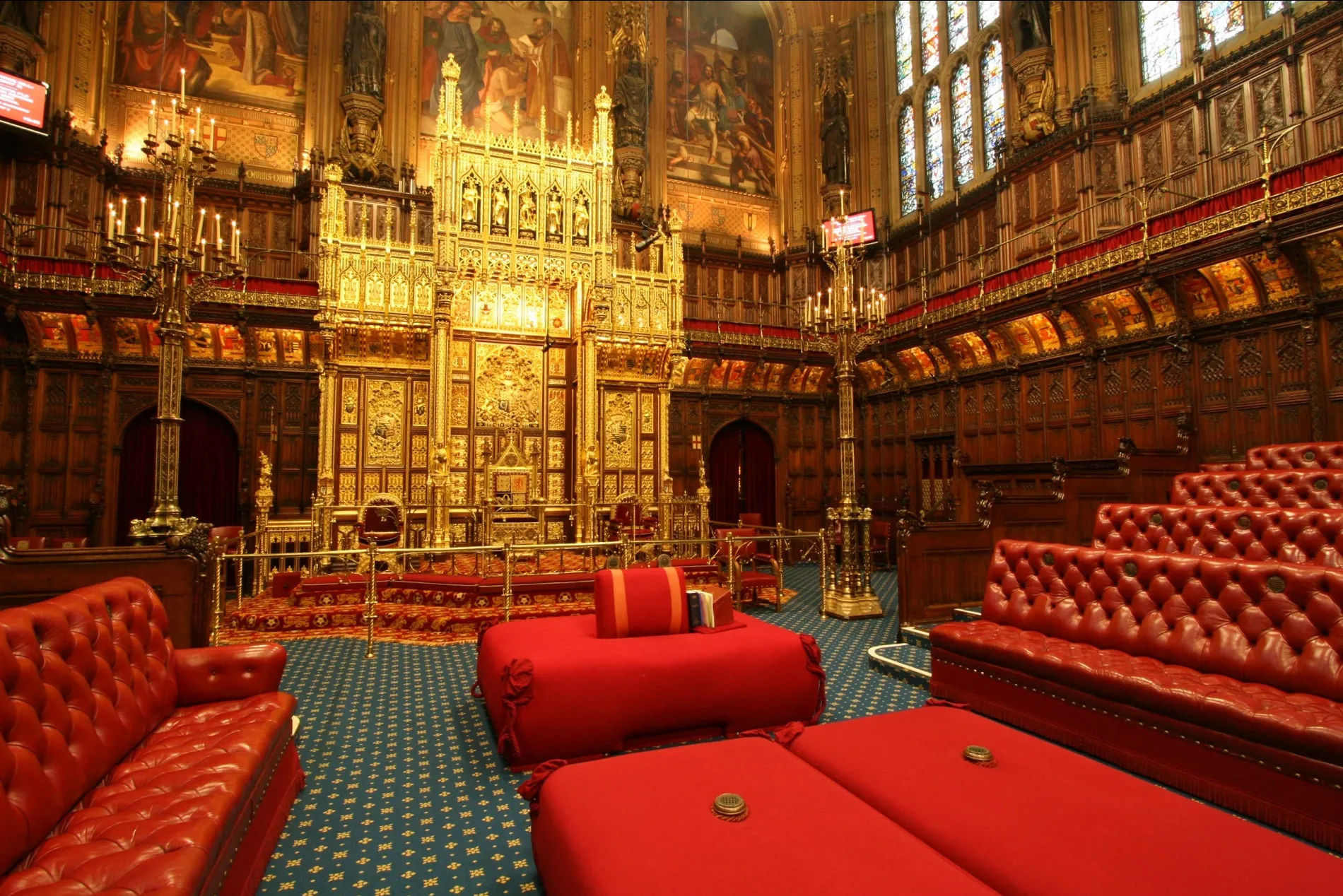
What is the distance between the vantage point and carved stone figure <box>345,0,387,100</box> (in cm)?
1462

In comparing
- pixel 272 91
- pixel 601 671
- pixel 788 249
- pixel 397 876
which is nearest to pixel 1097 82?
pixel 788 249

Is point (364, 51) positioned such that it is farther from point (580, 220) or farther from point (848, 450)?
point (848, 450)

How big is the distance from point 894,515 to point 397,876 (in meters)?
13.7

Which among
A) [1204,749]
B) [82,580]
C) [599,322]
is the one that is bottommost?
[1204,749]

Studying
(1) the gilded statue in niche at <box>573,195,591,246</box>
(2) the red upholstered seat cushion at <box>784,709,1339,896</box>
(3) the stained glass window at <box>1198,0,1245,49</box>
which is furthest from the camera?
(1) the gilded statue in niche at <box>573,195,591,246</box>

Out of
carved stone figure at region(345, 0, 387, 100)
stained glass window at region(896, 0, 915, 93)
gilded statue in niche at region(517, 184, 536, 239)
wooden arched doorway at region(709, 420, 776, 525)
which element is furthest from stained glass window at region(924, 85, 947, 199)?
carved stone figure at region(345, 0, 387, 100)

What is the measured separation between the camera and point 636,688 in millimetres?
4062

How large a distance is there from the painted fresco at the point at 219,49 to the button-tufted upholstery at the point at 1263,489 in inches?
729

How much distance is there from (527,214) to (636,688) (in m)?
10.0

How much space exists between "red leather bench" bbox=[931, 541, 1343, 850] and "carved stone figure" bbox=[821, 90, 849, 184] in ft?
50.7

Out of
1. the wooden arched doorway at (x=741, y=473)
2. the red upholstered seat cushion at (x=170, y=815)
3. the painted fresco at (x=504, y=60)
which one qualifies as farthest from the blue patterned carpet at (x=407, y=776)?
the painted fresco at (x=504, y=60)

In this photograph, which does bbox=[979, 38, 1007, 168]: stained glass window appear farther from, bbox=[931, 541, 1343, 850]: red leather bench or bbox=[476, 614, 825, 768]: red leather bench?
bbox=[476, 614, 825, 768]: red leather bench

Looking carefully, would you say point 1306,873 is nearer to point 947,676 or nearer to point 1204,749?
point 1204,749

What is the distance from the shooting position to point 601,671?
13.2 ft
